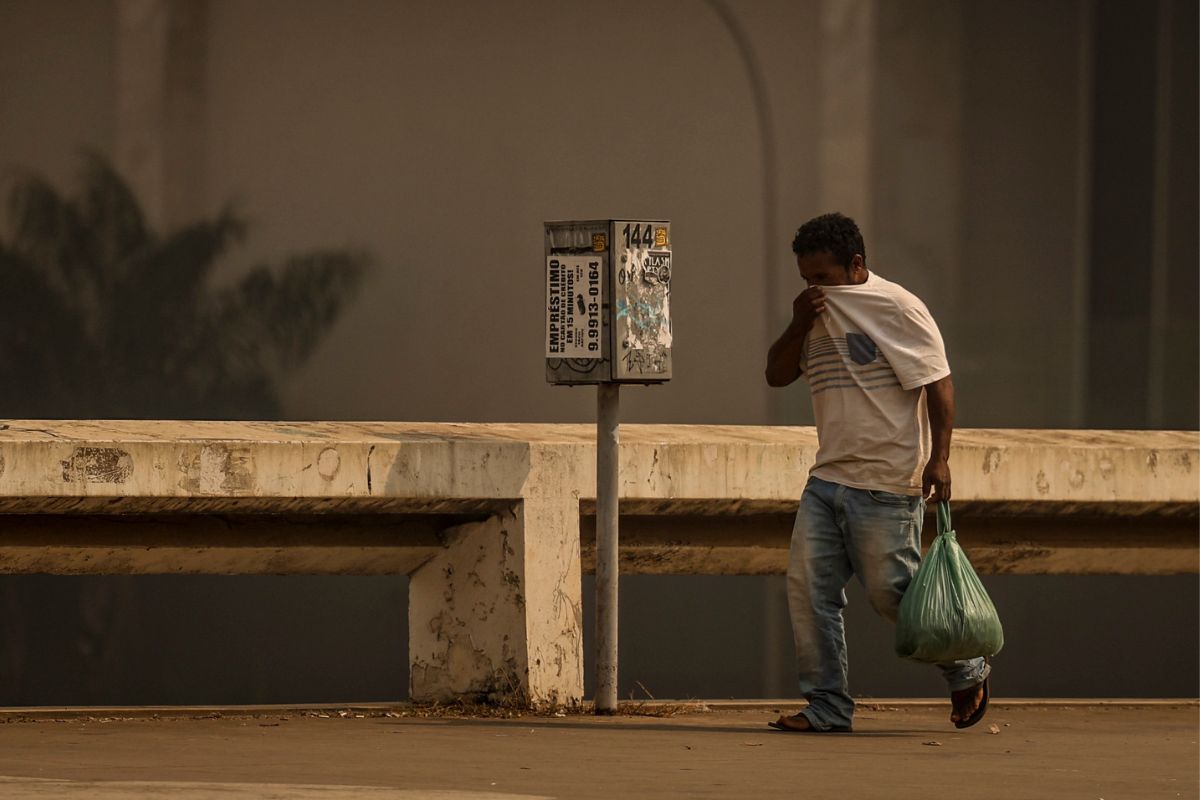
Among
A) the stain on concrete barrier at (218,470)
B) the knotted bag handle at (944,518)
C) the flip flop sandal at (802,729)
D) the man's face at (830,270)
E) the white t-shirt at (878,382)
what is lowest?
the flip flop sandal at (802,729)

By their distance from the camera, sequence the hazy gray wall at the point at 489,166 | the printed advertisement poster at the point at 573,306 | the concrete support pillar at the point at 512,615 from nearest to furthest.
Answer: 1. the printed advertisement poster at the point at 573,306
2. the concrete support pillar at the point at 512,615
3. the hazy gray wall at the point at 489,166

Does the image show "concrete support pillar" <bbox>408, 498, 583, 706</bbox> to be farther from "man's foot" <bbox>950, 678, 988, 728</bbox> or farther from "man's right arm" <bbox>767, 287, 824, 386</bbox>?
"man's foot" <bbox>950, 678, 988, 728</bbox>

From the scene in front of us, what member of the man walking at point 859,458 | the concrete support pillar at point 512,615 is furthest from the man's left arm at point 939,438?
the concrete support pillar at point 512,615

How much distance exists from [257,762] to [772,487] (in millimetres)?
2429

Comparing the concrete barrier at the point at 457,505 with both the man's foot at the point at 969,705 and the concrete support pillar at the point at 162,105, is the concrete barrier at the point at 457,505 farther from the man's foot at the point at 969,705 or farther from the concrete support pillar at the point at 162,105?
the concrete support pillar at the point at 162,105

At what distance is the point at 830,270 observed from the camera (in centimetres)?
670

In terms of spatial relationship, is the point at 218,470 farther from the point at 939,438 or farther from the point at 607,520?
the point at 939,438

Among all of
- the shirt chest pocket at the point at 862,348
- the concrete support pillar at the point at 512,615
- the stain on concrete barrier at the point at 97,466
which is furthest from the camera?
the concrete support pillar at the point at 512,615

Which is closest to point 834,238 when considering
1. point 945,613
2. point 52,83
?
point 945,613

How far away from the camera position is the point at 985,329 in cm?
887

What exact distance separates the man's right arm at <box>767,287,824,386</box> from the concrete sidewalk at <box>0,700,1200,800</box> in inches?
42.1

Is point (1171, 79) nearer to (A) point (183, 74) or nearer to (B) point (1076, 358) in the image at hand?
(B) point (1076, 358)

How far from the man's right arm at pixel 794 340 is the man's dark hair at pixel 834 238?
0.40 ft

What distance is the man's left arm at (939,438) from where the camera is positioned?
6.50m
